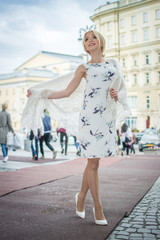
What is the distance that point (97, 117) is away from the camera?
136 inches

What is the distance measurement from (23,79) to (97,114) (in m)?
68.0

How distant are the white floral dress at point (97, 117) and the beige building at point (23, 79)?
65.1 metres

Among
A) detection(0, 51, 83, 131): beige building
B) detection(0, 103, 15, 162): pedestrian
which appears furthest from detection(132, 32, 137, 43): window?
detection(0, 103, 15, 162): pedestrian

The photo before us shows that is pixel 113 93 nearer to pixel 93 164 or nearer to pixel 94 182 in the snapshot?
pixel 93 164

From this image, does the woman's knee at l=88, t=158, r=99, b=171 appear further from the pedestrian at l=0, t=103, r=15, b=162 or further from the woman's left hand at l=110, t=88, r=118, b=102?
the pedestrian at l=0, t=103, r=15, b=162

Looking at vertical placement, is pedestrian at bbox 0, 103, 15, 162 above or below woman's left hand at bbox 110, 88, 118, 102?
below

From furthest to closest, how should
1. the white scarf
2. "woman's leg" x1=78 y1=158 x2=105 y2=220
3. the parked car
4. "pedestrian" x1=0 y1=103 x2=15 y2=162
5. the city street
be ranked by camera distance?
1. the parked car
2. "pedestrian" x1=0 y1=103 x2=15 y2=162
3. the white scarf
4. "woman's leg" x1=78 y1=158 x2=105 y2=220
5. the city street

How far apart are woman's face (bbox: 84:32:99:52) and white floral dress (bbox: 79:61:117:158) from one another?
0.19m

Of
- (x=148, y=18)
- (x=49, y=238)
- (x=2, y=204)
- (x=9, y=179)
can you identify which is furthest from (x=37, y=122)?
(x=148, y=18)

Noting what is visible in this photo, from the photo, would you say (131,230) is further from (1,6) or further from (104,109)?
(1,6)

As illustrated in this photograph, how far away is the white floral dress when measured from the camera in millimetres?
3441

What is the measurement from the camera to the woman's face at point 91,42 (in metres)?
3.63

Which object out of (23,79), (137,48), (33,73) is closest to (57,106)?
(137,48)

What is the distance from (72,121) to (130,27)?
5279cm
